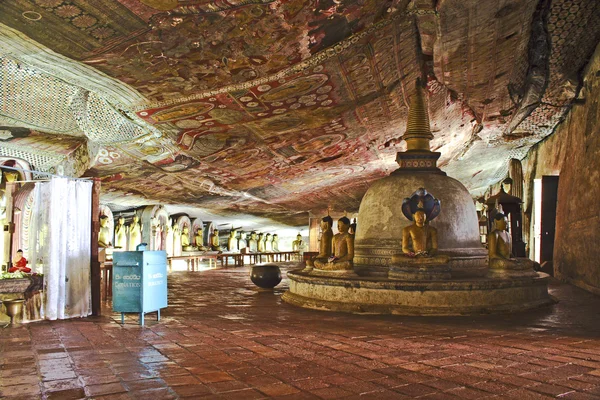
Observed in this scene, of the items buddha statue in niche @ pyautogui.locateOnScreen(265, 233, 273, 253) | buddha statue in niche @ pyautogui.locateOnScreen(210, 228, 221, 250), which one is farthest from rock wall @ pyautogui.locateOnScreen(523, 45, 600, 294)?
buddha statue in niche @ pyautogui.locateOnScreen(265, 233, 273, 253)

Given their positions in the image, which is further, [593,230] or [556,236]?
[556,236]

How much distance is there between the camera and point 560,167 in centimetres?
1377

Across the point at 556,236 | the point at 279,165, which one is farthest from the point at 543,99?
the point at 279,165

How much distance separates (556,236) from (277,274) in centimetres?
784

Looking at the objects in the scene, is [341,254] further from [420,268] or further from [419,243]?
[420,268]

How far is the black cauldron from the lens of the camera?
1049cm

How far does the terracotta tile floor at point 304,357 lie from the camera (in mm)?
3498

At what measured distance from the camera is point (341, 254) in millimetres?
8305

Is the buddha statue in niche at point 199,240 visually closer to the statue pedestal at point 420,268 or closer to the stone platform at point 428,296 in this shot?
the stone platform at point 428,296

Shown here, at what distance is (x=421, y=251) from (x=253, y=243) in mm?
22643

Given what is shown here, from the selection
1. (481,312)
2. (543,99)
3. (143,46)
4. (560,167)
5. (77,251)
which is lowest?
(481,312)

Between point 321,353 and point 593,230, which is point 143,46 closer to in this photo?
point 321,353

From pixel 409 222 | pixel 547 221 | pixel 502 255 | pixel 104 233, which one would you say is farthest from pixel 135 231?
pixel 547 221

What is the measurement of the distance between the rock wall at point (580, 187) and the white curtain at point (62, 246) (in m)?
8.94
